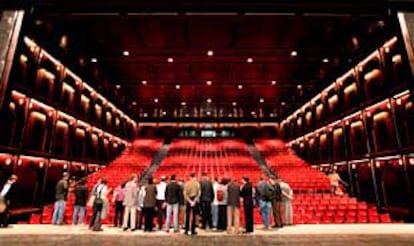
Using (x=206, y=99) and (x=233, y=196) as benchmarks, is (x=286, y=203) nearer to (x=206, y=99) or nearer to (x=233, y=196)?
(x=233, y=196)

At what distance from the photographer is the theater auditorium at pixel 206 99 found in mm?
7309

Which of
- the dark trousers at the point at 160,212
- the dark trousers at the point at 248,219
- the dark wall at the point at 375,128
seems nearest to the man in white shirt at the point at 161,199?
the dark trousers at the point at 160,212

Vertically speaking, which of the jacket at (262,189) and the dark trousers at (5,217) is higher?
the jacket at (262,189)

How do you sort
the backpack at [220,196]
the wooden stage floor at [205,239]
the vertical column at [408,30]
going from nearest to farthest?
the wooden stage floor at [205,239]
the backpack at [220,196]
the vertical column at [408,30]

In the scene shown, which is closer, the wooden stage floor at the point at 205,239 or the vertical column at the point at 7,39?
the wooden stage floor at the point at 205,239

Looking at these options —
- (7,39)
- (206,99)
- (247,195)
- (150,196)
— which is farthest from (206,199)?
(206,99)

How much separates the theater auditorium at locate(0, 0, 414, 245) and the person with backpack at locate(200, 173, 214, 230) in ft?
0.13

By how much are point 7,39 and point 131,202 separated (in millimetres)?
5778

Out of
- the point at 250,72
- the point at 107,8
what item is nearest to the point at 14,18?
the point at 107,8

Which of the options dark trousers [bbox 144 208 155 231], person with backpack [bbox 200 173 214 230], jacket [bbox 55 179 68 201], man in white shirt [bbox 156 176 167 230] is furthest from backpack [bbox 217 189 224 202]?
jacket [bbox 55 179 68 201]

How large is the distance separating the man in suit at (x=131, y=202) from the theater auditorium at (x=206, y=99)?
1.4 inches

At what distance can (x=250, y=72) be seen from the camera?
18.3 m

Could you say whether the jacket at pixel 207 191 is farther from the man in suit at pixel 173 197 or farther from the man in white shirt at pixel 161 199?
the man in white shirt at pixel 161 199

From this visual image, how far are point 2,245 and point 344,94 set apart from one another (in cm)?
1543
